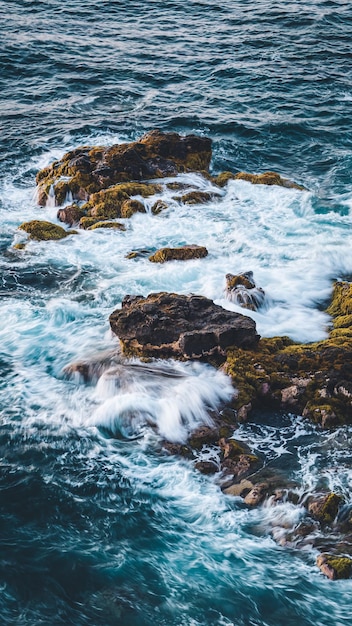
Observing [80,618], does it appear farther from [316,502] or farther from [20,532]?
[316,502]

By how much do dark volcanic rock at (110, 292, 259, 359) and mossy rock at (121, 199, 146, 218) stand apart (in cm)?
641

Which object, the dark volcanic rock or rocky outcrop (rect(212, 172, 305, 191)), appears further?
rocky outcrop (rect(212, 172, 305, 191))

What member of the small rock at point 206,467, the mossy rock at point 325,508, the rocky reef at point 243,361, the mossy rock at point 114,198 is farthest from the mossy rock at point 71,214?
the mossy rock at point 325,508

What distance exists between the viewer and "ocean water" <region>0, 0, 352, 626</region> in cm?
984

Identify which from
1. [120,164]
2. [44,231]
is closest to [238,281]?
[44,231]

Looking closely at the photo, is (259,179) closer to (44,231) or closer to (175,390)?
(44,231)

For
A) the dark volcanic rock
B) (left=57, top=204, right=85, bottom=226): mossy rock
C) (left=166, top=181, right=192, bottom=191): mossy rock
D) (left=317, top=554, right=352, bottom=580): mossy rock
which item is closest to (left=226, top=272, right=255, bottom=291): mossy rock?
the dark volcanic rock

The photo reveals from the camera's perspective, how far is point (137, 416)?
501 inches

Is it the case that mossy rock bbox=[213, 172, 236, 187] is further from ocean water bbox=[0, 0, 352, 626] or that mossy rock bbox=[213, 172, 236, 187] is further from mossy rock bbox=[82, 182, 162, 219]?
mossy rock bbox=[82, 182, 162, 219]

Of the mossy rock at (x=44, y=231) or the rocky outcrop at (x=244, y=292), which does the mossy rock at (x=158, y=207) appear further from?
the rocky outcrop at (x=244, y=292)

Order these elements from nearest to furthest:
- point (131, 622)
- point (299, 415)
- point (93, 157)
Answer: point (131, 622), point (299, 415), point (93, 157)

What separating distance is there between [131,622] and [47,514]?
7.95 feet

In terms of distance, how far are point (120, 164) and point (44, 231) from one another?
3.84 meters

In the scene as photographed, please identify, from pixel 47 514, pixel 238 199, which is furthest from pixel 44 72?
pixel 47 514
